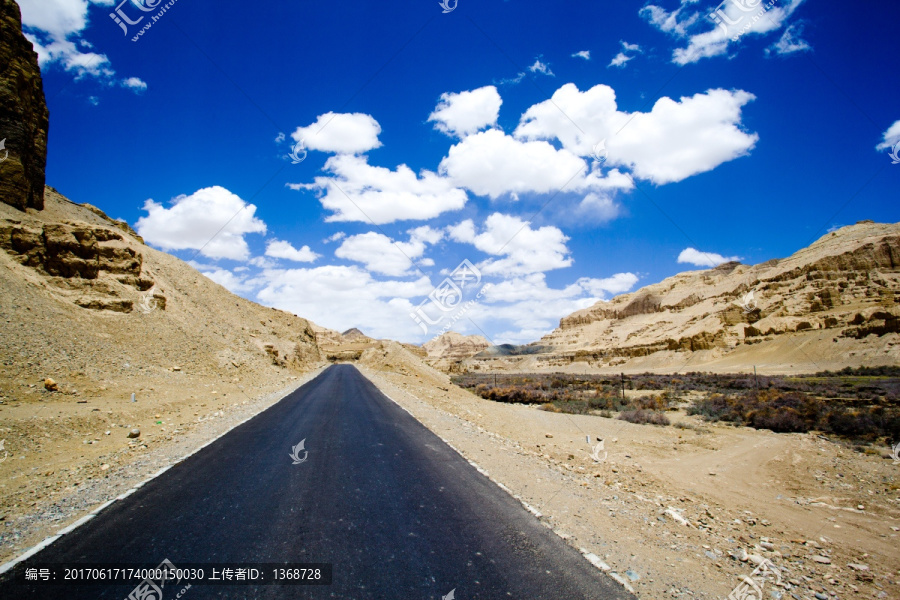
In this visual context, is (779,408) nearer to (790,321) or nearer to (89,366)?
(89,366)

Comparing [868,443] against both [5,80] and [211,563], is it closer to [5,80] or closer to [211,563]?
[211,563]

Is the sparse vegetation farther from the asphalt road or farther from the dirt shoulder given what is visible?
the asphalt road

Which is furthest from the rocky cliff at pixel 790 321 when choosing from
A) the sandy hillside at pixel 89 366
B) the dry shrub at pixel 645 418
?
the sandy hillside at pixel 89 366

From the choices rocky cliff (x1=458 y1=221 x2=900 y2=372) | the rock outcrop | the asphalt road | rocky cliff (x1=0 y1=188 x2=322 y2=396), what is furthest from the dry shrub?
rocky cliff (x1=458 y1=221 x2=900 y2=372)

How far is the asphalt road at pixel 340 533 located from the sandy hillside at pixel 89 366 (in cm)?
119

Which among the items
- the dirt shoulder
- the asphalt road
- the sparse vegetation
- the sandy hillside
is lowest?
the sparse vegetation

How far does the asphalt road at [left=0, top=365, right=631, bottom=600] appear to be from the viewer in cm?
374

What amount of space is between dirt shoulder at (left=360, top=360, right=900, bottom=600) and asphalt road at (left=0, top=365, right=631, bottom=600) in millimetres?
829

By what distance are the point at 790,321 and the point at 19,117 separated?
98.7m

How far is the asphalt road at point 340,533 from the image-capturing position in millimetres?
3744

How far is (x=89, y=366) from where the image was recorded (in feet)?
54.1

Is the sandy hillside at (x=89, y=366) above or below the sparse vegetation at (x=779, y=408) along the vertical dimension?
above

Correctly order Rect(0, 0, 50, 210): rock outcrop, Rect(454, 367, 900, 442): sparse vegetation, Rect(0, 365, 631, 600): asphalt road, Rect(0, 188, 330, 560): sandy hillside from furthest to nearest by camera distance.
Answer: Rect(0, 0, 50, 210): rock outcrop → Rect(454, 367, 900, 442): sparse vegetation → Rect(0, 188, 330, 560): sandy hillside → Rect(0, 365, 631, 600): asphalt road

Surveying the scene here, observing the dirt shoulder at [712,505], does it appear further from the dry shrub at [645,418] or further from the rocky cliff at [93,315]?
the rocky cliff at [93,315]
